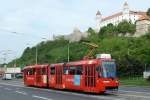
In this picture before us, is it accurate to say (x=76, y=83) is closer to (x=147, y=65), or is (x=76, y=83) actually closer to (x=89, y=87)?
(x=89, y=87)

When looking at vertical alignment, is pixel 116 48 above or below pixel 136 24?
below

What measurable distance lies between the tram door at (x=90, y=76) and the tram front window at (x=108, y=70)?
81 centimetres

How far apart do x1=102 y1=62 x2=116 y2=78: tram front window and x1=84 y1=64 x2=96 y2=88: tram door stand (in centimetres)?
81

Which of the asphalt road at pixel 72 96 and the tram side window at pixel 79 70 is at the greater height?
the tram side window at pixel 79 70

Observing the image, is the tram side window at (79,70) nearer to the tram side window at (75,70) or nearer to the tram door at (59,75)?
the tram side window at (75,70)

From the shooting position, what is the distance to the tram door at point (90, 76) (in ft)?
112

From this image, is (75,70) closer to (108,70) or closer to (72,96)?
(108,70)

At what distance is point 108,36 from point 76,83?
137518mm

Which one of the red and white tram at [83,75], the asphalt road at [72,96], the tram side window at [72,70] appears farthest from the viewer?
the tram side window at [72,70]

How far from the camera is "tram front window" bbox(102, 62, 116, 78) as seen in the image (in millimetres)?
33750

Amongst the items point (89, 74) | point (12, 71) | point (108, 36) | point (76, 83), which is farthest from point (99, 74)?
point (108, 36)

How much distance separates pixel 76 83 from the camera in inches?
1481

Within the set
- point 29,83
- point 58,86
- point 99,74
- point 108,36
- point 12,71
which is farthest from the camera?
point 108,36

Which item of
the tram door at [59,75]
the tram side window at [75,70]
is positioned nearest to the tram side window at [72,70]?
the tram side window at [75,70]
